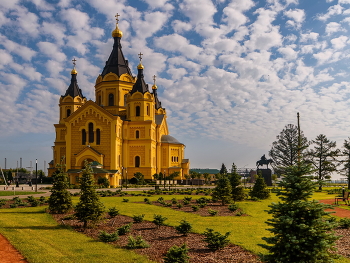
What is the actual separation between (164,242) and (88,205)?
14.3 ft

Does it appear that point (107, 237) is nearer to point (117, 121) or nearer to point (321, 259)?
point (321, 259)

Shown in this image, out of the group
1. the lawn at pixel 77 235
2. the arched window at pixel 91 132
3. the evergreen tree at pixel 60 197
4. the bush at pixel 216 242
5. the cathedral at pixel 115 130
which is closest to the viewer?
the lawn at pixel 77 235

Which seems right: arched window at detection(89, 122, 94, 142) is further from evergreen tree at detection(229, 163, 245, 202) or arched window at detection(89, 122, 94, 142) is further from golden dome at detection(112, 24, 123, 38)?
evergreen tree at detection(229, 163, 245, 202)

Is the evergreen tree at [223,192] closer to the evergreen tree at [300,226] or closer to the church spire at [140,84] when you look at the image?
the evergreen tree at [300,226]

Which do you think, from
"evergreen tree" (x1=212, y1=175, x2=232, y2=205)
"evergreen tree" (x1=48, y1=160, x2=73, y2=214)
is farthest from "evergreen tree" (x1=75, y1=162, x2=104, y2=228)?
"evergreen tree" (x1=212, y1=175, x2=232, y2=205)

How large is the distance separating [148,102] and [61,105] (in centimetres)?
1630

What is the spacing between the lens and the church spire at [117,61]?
57344 mm

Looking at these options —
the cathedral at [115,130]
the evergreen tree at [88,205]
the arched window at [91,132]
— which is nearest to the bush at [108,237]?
the evergreen tree at [88,205]

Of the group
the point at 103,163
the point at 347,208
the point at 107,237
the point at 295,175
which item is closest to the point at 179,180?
the point at 103,163

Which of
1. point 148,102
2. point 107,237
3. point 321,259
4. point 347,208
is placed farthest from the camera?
point 148,102

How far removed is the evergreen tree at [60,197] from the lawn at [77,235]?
0.66 metres

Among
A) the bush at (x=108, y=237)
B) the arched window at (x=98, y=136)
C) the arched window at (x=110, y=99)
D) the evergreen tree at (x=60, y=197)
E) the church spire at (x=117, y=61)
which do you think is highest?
the church spire at (x=117, y=61)

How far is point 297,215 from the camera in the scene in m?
7.77

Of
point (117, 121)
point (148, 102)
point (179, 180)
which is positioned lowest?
point (179, 180)
